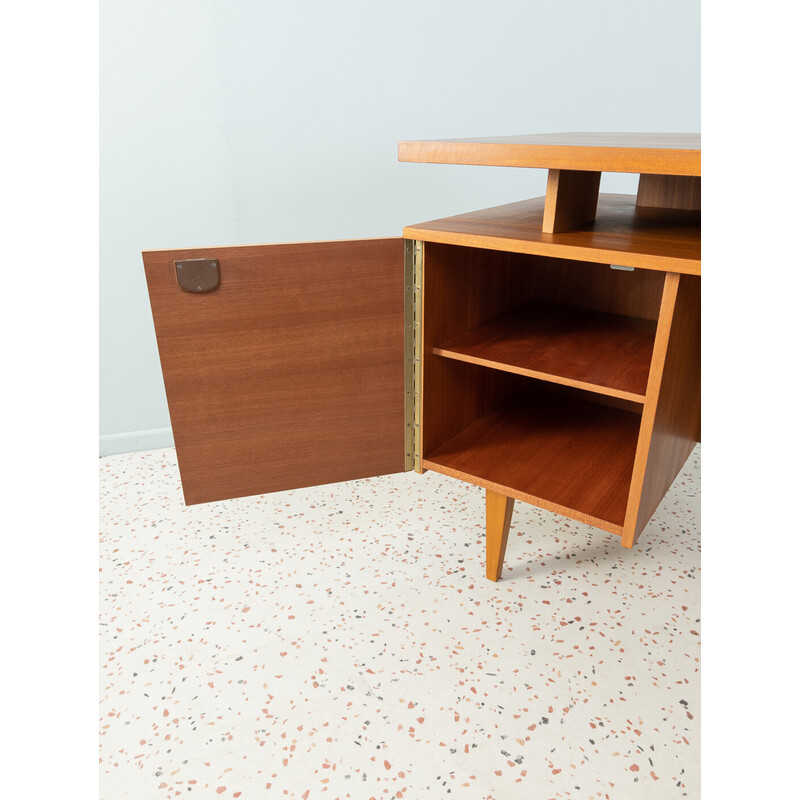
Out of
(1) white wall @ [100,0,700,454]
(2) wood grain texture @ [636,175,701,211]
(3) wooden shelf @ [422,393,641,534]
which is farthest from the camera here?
(1) white wall @ [100,0,700,454]

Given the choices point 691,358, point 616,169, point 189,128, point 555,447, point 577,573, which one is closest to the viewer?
point 616,169

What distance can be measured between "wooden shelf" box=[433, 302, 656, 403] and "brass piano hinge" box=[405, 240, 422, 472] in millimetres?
56

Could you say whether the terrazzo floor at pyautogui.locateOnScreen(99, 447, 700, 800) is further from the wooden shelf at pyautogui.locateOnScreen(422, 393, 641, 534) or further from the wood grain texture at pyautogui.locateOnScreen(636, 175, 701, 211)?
the wood grain texture at pyautogui.locateOnScreen(636, 175, 701, 211)

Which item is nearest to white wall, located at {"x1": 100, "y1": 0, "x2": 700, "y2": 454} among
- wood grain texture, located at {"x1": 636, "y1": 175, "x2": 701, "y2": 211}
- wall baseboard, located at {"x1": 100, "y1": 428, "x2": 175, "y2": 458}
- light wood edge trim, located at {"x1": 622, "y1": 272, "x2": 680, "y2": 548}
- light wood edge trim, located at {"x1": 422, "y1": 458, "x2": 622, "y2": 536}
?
wall baseboard, located at {"x1": 100, "y1": 428, "x2": 175, "y2": 458}

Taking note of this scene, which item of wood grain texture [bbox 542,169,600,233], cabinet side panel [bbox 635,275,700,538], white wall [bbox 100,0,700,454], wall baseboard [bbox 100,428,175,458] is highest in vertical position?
white wall [bbox 100,0,700,454]

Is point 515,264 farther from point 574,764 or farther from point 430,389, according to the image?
point 574,764

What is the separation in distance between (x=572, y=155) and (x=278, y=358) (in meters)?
0.53

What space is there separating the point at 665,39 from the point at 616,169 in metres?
1.23

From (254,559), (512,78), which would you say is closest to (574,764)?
(254,559)

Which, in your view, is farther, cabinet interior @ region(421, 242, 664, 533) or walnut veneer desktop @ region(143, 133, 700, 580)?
cabinet interior @ region(421, 242, 664, 533)

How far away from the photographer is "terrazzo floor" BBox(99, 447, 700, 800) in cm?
106

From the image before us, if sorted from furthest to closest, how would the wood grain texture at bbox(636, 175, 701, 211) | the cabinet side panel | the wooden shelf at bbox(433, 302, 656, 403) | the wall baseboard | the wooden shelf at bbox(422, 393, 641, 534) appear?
1. the wall baseboard
2. the wood grain texture at bbox(636, 175, 701, 211)
3. the wooden shelf at bbox(422, 393, 641, 534)
4. the wooden shelf at bbox(433, 302, 656, 403)
5. the cabinet side panel

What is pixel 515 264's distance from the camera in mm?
1360

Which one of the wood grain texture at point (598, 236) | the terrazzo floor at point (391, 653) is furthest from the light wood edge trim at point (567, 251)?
the terrazzo floor at point (391, 653)
